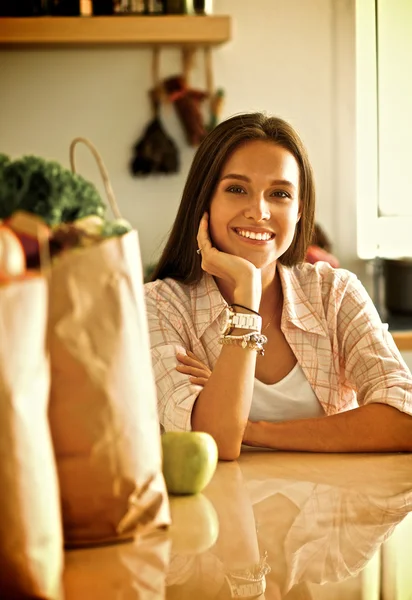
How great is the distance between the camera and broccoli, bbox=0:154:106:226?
80cm

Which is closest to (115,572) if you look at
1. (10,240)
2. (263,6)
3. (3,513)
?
(3,513)

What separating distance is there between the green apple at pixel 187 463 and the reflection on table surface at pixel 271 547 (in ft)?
0.07

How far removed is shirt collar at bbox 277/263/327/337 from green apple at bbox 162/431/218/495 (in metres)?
0.63

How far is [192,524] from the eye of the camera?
3.21 ft

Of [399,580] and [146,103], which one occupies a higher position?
[146,103]

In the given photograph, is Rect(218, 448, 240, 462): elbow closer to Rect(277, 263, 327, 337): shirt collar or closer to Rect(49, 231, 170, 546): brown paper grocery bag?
Rect(277, 263, 327, 337): shirt collar

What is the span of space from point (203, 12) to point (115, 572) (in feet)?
9.36

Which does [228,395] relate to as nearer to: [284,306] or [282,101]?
[284,306]

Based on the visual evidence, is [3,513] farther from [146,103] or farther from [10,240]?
[146,103]

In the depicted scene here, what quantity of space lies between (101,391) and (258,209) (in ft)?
3.25

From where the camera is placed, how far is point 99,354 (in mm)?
767

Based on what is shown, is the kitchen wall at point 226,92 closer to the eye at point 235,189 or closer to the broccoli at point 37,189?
the eye at point 235,189

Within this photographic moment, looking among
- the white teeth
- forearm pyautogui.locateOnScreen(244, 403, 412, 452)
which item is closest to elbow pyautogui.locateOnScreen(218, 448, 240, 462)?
forearm pyautogui.locateOnScreen(244, 403, 412, 452)

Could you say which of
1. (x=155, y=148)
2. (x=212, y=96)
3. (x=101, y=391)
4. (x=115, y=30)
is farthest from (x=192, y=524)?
(x=212, y=96)
